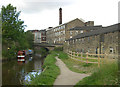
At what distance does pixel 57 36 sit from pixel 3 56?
34886 mm

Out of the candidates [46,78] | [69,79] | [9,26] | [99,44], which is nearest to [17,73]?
[46,78]

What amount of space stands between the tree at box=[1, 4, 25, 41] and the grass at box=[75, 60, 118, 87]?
2897 centimetres

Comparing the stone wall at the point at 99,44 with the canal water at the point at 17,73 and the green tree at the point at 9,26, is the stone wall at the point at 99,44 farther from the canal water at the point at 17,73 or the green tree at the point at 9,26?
the green tree at the point at 9,26

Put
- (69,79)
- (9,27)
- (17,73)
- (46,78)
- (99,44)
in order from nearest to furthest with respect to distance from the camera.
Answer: (46,78) → (69,79) → (17,73) → (99,44) → (9,27)

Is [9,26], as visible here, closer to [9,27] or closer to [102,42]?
[9,27]

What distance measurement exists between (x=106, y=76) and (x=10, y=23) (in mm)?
31840

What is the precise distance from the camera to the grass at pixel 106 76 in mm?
7508

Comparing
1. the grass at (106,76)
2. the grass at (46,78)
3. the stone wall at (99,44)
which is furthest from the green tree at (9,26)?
the grass at (106,76)

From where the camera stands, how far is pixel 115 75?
8.38m

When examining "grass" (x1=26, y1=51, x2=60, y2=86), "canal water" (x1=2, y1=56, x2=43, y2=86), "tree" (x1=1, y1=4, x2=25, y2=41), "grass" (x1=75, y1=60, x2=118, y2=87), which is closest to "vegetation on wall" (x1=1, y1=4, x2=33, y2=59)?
"tree" (x1=1, y1=4, x2=25, y2=41)

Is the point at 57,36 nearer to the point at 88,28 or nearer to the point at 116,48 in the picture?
the point at 88,28

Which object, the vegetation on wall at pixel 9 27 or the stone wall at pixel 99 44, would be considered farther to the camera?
the vegetation on wall at pixel 9 27

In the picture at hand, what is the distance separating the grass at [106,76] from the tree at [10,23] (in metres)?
29.0

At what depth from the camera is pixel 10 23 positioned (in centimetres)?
3500
